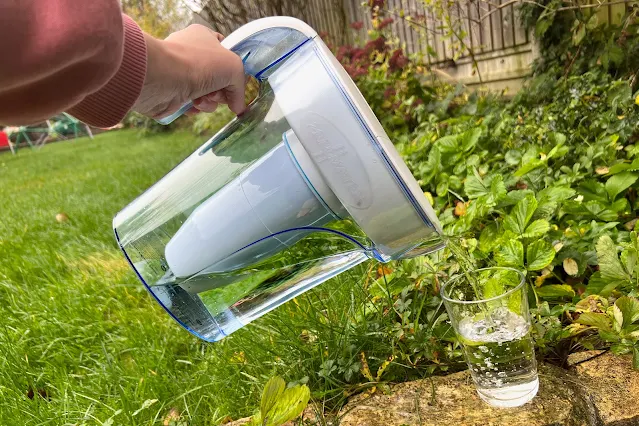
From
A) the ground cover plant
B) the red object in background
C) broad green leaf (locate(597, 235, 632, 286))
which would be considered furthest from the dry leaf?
the red object in background

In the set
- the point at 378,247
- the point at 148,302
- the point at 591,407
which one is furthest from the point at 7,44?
the point at 148,302

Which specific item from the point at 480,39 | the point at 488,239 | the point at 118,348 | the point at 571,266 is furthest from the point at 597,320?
the point at 480,39

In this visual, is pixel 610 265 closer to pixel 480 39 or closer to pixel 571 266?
pixel 571 266

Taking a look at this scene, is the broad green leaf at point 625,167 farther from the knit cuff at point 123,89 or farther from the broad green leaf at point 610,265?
the knit cuff at point 123,89

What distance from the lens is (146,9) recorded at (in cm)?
956

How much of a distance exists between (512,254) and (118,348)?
1225 millimetres

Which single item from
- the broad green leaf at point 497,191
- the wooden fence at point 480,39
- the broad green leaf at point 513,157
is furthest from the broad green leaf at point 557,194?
the wooden fence at point 480,39

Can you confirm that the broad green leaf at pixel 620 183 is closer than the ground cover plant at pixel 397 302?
No

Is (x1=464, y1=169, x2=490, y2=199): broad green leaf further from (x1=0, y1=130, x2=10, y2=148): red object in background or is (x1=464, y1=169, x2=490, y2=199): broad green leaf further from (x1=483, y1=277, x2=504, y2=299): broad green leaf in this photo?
(x1=0, y1=130, x2=10, y2=148): red object in background

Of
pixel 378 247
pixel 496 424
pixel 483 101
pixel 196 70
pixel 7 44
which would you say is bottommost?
pixel 483 101

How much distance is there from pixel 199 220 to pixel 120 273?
153 centimetres

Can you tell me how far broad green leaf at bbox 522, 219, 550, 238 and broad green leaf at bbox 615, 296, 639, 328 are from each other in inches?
11.1

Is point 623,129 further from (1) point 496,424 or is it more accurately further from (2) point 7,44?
(2) point 7,44

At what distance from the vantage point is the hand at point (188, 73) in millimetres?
926
